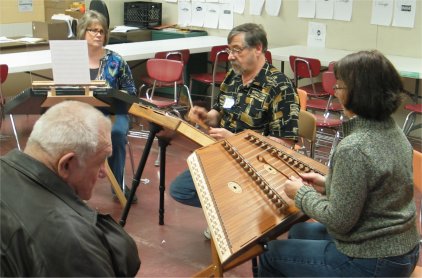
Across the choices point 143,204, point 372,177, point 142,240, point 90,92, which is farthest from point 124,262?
point 143,204

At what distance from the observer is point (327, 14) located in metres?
6.44

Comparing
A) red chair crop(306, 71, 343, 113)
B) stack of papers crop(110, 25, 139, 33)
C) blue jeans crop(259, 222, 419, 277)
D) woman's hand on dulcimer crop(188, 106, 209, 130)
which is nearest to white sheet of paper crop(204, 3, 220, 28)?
stack of papers crop(110, 25, 139, 33)

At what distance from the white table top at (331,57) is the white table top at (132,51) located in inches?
34.5

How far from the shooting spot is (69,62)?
283 centimetres

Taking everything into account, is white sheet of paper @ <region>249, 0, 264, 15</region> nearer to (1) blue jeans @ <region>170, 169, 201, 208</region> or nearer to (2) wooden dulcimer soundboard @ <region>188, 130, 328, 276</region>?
(1) blue jeans @ <region>170, 169, 201, 208</region>

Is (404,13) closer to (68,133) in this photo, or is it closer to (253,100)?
(253,100)

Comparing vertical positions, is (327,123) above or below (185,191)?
above

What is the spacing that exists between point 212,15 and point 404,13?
2.54 m

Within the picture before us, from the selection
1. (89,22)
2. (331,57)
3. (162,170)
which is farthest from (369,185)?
(331,57)

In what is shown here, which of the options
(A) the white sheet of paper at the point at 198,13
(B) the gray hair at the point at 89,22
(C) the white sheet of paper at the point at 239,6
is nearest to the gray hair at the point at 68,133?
(B) the gray hair at the point at 89,22

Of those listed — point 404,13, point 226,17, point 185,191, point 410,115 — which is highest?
point 404,13

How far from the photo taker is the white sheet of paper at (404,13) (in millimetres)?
5812

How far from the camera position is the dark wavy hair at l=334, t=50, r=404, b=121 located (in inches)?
75.0

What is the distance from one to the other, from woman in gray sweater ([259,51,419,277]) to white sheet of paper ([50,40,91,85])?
4.47 feet
